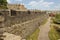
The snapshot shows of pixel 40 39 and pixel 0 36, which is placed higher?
pixel 0 36

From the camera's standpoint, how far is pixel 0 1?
1609 inches

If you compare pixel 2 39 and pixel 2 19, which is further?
pixel 2 19

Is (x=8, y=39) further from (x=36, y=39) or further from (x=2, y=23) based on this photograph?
(x=36, y=39)

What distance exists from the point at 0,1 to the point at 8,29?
3339 cm

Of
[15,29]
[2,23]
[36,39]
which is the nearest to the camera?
[2,23]

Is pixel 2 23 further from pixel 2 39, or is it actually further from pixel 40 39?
pixel 40 39

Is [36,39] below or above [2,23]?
below

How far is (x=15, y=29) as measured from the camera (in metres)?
9.33

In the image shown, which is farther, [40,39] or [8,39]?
[40,39]

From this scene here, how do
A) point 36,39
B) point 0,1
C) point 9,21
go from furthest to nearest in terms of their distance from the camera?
1. point 0,1
2. point 36,39
3. point 9,21

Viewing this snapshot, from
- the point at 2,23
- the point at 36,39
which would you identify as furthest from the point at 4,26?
the point at 36,39

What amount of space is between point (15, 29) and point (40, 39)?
4511mm

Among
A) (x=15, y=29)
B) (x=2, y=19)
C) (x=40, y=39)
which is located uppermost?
(x=2, y=19)

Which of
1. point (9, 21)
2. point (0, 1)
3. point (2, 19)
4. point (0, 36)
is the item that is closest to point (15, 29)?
point (9, 21)
